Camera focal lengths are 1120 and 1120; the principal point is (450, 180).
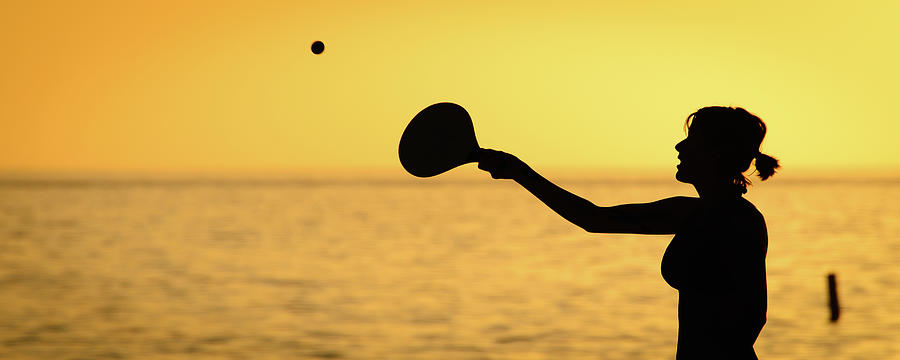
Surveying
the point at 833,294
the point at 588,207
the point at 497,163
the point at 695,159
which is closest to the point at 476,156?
the point at 497,163

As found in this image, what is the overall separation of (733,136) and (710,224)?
12.2 inches

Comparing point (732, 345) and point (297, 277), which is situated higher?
point (297, 277)

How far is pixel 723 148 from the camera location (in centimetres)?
381

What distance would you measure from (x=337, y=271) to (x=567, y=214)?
24554 millimetres

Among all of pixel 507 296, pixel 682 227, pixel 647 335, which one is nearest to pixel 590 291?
pixel 507 296

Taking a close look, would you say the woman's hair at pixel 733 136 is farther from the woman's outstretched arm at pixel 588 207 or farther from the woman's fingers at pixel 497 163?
the woman's fingers at pixel 497 163

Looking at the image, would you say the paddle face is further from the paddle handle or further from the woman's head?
the woman's head

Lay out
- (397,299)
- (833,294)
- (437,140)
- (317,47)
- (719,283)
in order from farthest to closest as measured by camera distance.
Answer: (397,299) < (833,294) < (317,47) < (437,140) < (719,283)

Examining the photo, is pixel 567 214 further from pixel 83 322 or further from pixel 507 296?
pixel 507 296

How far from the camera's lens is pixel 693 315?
3732 millimetres

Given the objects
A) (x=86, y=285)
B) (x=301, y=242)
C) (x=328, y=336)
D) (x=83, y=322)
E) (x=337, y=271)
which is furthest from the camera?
(x=301, y=242)

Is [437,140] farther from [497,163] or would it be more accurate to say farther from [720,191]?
[720,191]

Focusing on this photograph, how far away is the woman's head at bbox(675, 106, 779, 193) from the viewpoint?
3775 millimetres

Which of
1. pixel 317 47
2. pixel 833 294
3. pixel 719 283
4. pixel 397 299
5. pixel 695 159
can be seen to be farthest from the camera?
pixel 397 299
